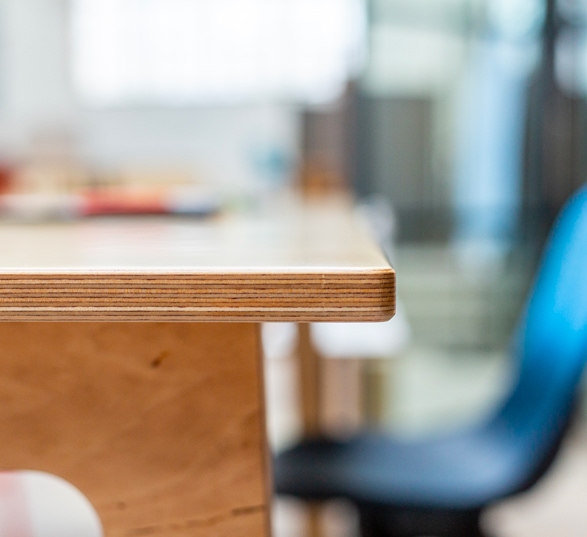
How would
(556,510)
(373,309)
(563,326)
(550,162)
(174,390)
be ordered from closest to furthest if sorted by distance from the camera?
(373,309), (174,390), (563,326), (556,510), (550,162)

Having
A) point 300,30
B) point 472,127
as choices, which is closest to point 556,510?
point 472,127

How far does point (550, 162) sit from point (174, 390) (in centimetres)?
274

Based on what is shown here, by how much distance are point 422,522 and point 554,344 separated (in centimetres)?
29

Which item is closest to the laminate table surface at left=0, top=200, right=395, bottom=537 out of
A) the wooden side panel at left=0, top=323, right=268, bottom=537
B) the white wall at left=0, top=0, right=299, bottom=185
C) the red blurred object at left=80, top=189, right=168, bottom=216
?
the wooden side panel at left=0, top=323, right=268, bottom=537

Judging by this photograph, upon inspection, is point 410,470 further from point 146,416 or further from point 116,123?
point 116,123

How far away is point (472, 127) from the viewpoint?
3023mm

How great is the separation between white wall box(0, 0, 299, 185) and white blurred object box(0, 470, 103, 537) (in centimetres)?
254

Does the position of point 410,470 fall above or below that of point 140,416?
below

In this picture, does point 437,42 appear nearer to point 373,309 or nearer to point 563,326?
point 563,326

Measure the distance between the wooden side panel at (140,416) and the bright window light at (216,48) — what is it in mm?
2647

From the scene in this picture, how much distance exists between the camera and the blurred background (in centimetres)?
290

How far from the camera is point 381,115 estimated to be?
3.03m

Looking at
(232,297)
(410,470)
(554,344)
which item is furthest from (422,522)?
(232,297)

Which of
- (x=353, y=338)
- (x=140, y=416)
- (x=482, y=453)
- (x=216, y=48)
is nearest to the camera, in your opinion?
(x=140, y=416)
